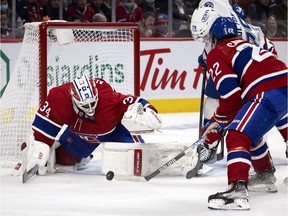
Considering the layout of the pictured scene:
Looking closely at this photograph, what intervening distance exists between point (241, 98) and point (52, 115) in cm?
120

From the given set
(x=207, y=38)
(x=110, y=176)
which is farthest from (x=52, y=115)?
(x=207, y=38)

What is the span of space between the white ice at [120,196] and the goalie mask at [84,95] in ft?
1.24

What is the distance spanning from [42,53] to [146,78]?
294 cm

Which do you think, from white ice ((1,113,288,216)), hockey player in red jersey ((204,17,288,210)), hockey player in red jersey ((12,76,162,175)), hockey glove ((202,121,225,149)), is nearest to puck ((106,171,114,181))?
white ice ((1,113,288,216))

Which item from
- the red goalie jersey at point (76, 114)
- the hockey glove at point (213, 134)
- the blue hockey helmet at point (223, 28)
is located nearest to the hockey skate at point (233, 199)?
the hockey glove at point (213, 134)

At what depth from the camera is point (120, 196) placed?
176 inches

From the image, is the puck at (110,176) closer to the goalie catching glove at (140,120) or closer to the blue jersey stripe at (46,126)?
the goalie catching glove at (140,120)

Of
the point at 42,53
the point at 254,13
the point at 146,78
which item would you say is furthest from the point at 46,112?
the point at 254,13

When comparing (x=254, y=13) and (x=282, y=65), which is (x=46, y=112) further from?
(x=254, y=13)

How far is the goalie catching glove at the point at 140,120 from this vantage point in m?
4.85

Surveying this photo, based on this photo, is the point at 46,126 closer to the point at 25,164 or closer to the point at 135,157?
the point at 25,164

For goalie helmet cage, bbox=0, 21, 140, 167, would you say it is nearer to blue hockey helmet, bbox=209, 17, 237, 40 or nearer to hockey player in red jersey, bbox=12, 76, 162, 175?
hockey player in red jersey, bbox=12, 76, 162, 175

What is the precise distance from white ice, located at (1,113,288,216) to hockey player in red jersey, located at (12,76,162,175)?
0.45 ft

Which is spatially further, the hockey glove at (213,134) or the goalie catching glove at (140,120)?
the goalie catching glove at (140,120)
